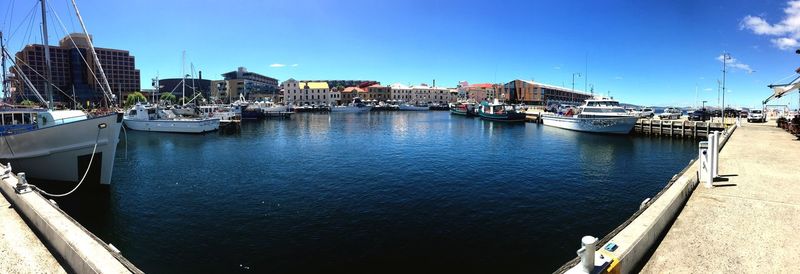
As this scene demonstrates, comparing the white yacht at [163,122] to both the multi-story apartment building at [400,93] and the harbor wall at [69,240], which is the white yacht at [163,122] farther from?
Result: the multi-story apartment building at [400,93]

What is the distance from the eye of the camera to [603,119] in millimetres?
49625

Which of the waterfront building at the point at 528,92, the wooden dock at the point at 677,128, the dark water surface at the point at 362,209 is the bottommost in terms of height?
the dark water surface at the point at 362,209

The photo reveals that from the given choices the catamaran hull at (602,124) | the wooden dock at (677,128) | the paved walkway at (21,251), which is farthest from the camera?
the catamaran hull at (602,124)

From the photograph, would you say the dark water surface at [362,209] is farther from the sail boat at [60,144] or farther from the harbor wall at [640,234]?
the harbor wall at [640,234]

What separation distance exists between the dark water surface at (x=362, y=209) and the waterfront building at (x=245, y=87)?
15101cm

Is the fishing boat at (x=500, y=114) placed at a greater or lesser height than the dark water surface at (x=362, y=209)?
greater

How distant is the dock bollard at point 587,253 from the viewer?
15.6 feet

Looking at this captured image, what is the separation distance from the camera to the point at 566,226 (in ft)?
44.5

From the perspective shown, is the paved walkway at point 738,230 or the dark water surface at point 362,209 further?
the dark water surface at point 362,209

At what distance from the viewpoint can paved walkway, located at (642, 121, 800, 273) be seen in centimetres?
640

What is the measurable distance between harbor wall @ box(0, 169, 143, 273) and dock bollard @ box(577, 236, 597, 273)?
6.31 meters

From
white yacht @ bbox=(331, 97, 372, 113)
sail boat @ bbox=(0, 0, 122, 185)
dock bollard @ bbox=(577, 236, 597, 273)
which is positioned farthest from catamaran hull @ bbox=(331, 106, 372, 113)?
dock bollard @ bbox=(577, 236, 597, 273)

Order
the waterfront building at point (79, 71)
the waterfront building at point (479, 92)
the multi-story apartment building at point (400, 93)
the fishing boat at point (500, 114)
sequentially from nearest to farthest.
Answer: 1. the fishing boat at point (500, 114)
2. the waterfront building at point (79, 71)
3. the waterfront building at point (479, 92)
4. the multi-story apartment building at point (400, 93)

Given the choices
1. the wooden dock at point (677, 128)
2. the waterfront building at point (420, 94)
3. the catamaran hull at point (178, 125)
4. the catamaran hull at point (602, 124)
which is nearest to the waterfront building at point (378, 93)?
the waterfront building at point (420, 94)
